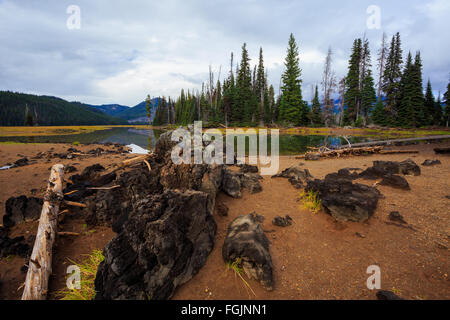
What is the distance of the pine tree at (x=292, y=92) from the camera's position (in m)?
41.2

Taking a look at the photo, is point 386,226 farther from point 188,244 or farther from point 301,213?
point 188,244

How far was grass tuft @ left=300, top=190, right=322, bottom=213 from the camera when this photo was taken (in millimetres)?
4953

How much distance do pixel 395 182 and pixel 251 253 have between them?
5.63 m

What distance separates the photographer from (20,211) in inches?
217

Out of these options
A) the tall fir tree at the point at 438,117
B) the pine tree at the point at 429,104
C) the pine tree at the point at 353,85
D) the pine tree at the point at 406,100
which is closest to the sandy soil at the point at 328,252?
the pine tree at the point at 406,100

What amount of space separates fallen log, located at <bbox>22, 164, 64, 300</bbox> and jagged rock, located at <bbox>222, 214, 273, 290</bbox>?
3244mm

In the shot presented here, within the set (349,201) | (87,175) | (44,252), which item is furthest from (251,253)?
(87,175)

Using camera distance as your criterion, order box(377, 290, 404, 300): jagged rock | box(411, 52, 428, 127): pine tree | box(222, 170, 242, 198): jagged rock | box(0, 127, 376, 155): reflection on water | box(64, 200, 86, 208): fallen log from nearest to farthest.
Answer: box(377, 290, 404, 300): jagged rock < box(64, 200, 86, 208): fallen log < box(222, 170, 242, 198): jagged rock < box(0, 127, 376, 155): reflection on water < box(411, 52, 428, 127): pine tree

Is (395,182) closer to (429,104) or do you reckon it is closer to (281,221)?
(281,221)

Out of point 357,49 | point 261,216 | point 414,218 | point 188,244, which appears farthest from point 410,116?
point 188,244

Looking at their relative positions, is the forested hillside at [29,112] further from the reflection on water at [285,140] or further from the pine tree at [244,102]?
the pine tree at [244,102]

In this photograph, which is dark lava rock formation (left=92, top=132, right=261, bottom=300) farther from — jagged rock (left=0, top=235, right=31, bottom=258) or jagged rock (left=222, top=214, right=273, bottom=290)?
jagged rock (left=0, top=235, right=31, bottom=258)

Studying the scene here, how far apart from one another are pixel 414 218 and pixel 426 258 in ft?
4.71

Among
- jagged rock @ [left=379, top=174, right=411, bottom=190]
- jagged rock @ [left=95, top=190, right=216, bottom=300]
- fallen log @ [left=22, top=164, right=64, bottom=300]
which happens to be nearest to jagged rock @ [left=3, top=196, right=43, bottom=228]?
fallen log @ [left=22, top=164, right=64, bottom=300]
